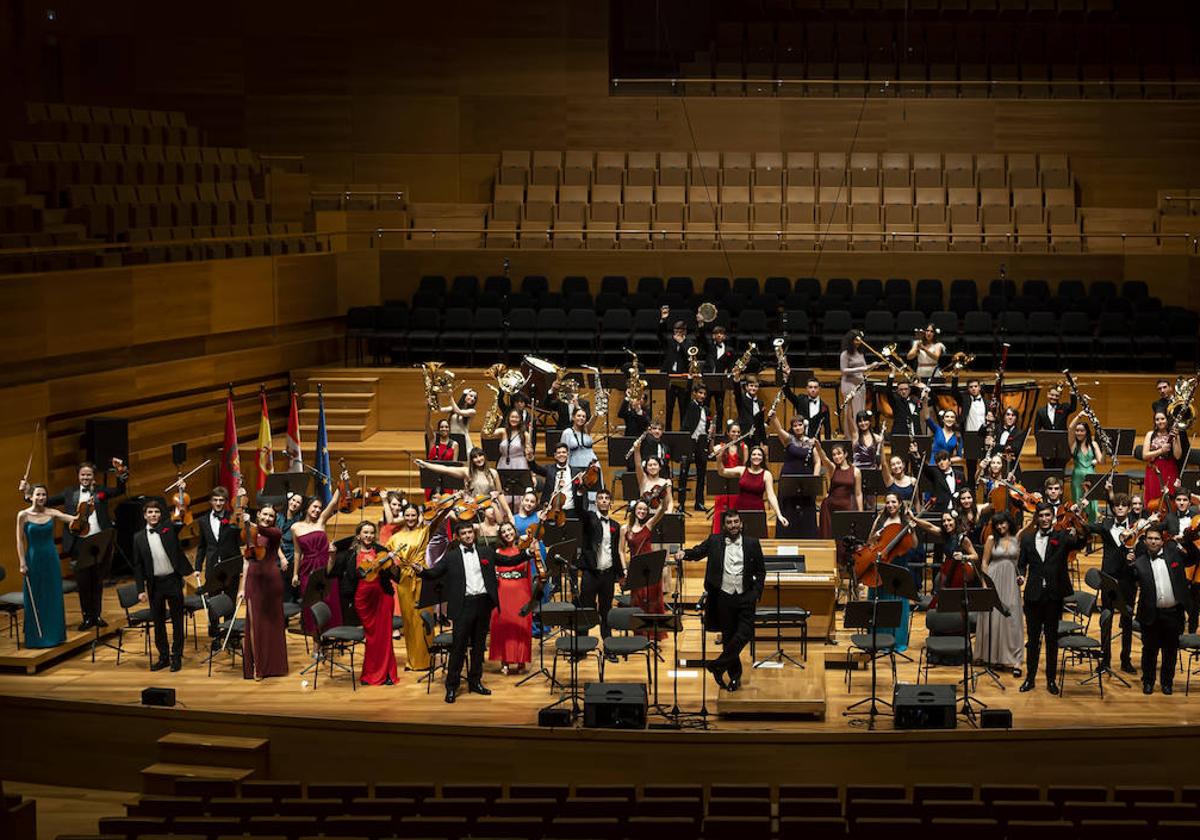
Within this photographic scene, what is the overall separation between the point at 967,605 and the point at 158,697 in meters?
4.87

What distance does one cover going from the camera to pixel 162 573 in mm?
10695

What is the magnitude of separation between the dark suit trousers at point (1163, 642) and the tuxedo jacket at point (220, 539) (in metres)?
5.85

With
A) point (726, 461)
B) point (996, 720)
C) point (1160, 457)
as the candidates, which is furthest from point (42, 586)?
point (1160, 457)

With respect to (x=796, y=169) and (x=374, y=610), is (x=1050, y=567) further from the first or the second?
(x=796, y=169)

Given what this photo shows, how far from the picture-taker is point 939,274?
678 inches

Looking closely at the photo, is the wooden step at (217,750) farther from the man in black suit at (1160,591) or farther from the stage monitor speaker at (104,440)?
the man in black suit at (1160,591)

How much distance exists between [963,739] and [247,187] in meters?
10.4

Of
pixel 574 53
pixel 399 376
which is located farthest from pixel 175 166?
pixel 574 53

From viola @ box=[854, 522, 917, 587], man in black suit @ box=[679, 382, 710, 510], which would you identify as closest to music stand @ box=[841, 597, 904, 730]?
viola @ box=[854, 522, 917, 587]

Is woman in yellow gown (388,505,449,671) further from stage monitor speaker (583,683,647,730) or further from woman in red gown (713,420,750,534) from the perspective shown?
woman in red gown (713,420,750,534)

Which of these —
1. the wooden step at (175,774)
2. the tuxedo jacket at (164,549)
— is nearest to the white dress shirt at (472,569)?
the wooden step at (175,774)

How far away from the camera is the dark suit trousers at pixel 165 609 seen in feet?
35.2

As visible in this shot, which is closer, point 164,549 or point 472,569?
point 472,569

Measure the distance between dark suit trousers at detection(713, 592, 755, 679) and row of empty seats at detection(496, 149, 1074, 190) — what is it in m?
9.25
